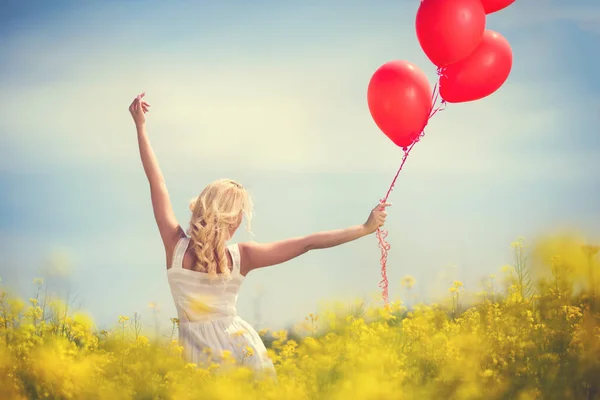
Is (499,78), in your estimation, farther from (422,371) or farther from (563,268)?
(422,371)

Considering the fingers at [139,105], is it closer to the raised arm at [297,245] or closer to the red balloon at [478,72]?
the raised arm at [297,245]

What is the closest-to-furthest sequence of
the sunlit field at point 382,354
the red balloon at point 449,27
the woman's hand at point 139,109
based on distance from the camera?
the sunlit field at point 382,354
the woman's hand at point 139,109
the red balloon at point 449,27

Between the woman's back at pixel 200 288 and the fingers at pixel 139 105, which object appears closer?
the woman's back at pixel 200 288

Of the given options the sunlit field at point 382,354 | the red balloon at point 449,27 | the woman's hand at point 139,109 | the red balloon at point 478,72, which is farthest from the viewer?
the red balloon at point 478,72

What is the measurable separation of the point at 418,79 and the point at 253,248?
1469 millimetres

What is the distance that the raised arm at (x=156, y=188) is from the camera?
352cm

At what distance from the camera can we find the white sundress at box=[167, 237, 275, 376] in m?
3.42

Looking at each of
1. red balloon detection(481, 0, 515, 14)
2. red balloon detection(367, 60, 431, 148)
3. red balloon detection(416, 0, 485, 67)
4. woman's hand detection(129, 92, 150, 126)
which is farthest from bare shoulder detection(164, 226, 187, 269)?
red balloon detection(481, 0, 515, 14)

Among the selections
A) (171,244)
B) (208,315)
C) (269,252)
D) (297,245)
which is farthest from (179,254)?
(297,245)

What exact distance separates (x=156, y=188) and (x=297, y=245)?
2.62 ft

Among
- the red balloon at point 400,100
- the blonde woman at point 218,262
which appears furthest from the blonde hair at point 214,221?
the red balloon at point 400,100

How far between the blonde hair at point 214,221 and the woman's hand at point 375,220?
0.62 m

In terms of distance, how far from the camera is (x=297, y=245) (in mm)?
3480

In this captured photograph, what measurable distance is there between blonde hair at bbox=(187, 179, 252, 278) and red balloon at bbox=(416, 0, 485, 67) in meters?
1.51
